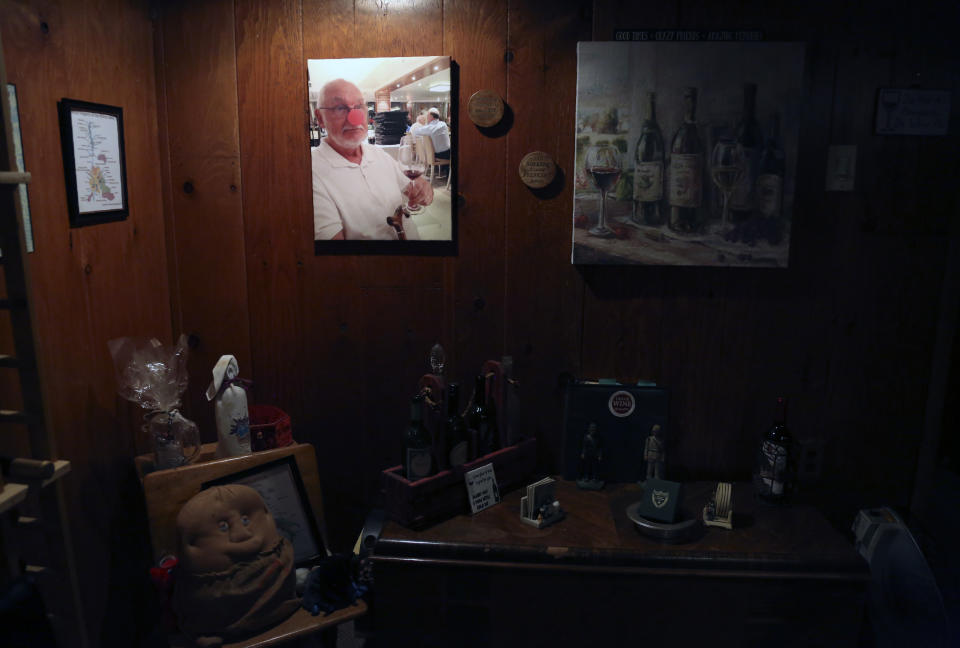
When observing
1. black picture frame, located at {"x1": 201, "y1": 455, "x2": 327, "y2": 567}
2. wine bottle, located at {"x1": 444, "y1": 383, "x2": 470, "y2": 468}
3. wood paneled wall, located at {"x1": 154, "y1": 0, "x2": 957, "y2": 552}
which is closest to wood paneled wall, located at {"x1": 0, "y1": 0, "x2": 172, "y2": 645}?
wood paneled wall, located at {"x1": 154, "y1": 0, "x2": 957, "y2": 552}

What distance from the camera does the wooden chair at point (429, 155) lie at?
7.36 feet

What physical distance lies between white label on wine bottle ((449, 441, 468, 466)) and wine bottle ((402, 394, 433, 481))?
0.09 meters

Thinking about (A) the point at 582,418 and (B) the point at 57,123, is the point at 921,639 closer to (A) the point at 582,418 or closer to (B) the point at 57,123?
(A) the point at 582,418

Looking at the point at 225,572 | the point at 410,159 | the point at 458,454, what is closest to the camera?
the point at 225,572

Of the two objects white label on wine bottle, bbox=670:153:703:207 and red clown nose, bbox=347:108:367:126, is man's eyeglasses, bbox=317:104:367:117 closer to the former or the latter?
red clown nose, bbox=347:108:367:126

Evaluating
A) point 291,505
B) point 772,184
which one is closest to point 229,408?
point 291,505

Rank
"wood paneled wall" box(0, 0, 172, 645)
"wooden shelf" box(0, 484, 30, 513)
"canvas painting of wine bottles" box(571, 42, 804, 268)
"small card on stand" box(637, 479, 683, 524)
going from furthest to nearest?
A: "canvas painting of wine bottles" box(571, 42, 804, 268), "small card on stand" box(637, 479, 683, 524), "wood paneled wall" box(0, 0, 172, 645), "wooden shelf" box(0, 484, 30, 513)

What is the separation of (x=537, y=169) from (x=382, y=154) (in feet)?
1.63

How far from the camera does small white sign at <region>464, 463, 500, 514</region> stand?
2145mm

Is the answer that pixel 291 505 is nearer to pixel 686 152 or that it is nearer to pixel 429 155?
pixel 429 155

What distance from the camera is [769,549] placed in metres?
1.99

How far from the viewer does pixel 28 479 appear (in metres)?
1.44

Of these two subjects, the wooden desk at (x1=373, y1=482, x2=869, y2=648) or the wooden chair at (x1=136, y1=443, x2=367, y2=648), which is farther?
the wooden desk at (x1=373, y1=482, x2=869, y2=648)

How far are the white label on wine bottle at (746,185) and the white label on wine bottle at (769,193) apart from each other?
0.09ft
